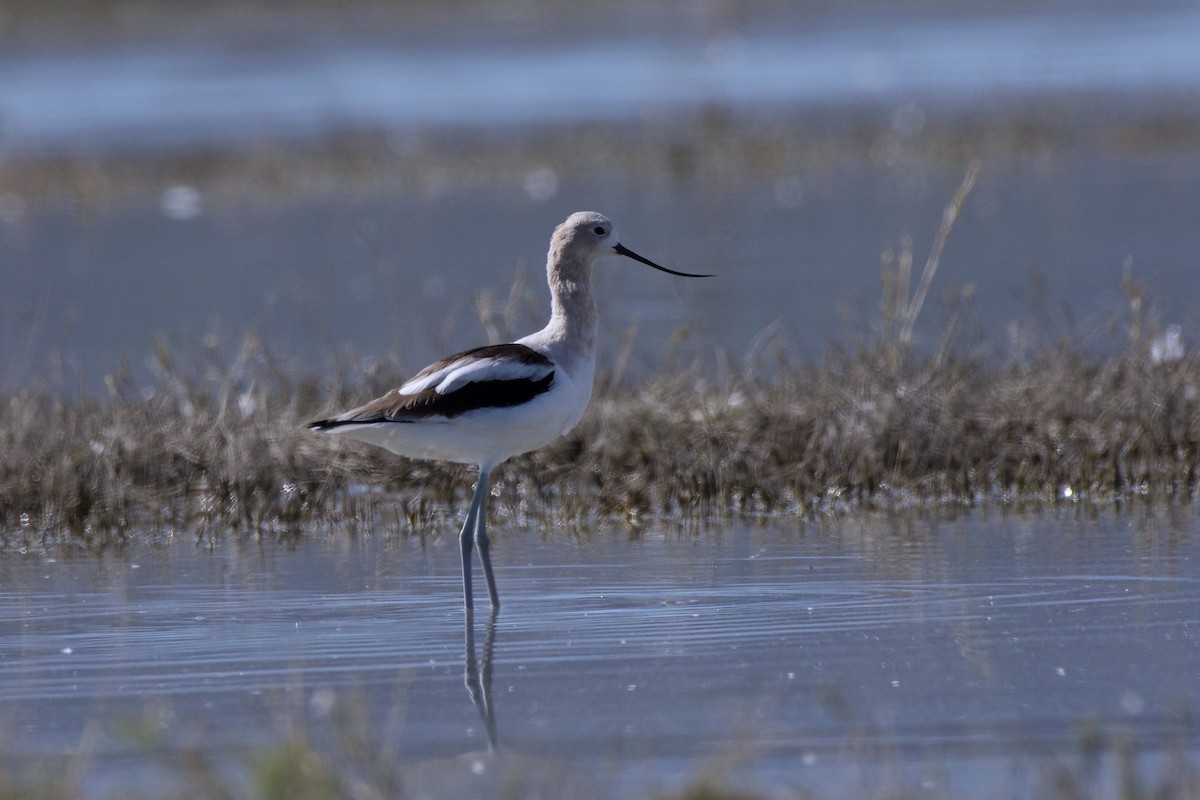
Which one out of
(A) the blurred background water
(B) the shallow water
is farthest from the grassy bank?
(A) the blurred background water

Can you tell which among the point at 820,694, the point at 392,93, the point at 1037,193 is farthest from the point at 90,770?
the point at 392,93

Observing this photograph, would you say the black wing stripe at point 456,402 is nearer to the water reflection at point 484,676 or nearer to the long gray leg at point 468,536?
the long gray leg at point 468,536

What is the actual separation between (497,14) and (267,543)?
42497 millimetres

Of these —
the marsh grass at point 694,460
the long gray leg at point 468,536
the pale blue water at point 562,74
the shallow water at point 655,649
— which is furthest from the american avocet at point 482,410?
the pale blue water at point 562,74

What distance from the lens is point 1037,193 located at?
17.1 metres

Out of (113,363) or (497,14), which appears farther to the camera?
(497,14)

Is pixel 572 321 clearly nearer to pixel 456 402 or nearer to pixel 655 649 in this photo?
pixel 456 402

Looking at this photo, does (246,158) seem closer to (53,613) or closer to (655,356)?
(655,356)

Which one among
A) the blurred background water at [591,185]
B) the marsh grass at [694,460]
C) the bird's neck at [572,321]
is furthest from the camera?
the blurred background water at [591,185]

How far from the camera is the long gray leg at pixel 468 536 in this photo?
18.7 feet

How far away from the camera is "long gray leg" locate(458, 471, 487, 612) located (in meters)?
5.71

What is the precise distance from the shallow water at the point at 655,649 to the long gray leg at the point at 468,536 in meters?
0.07

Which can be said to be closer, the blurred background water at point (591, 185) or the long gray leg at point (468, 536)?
the long gray leg at point (468, 536)

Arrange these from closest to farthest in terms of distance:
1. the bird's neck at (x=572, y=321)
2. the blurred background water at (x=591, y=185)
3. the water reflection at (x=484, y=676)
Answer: the water reflection at (x=484, y=676) → the bird's neck at (x=572, y=321) → the blurred background water at (x=591, y=185)
